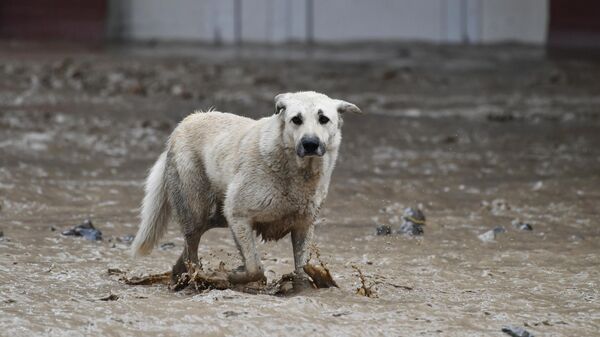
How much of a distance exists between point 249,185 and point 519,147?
244 inches

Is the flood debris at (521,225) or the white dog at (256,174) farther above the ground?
the white dog at (256,174)

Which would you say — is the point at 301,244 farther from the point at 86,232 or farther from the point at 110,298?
the point at 86,232

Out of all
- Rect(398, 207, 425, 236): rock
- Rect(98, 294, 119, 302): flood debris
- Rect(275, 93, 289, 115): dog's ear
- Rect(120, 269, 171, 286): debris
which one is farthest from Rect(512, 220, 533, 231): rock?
Rect(98, 294, 119, 302): flood debris

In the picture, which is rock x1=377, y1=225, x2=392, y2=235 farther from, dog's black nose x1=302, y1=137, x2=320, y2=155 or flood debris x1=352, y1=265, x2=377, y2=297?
dog's black nose x1=302, y1=137, x2=320, y2=155

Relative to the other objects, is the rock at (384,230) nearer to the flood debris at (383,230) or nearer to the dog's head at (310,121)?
the flood debris at (383,230)

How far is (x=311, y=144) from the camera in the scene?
226 inches

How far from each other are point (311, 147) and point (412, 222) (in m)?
2.70

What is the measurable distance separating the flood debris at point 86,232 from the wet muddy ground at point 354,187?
8 cm

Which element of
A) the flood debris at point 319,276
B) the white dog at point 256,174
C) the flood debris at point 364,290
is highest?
the white dog at point 256,174

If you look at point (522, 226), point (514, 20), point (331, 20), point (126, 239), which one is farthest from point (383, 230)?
point (331, 20)

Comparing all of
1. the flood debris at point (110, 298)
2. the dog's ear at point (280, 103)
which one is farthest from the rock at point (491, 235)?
the flood debris at point (110, 298)

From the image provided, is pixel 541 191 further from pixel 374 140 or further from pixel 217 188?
pixel 217 188

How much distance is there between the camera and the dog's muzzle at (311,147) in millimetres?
5730

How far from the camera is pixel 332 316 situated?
5680mm
